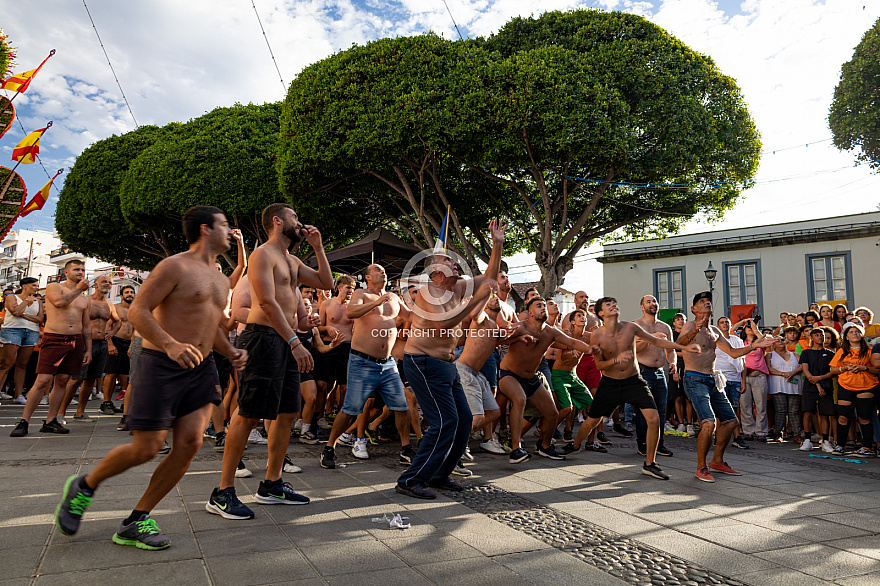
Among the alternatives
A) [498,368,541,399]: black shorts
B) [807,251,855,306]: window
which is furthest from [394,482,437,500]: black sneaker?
[807,251,855,306]: window

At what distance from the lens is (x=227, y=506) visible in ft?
12.4

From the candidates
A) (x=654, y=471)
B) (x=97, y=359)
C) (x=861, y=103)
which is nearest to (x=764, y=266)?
(x=861, y=103)

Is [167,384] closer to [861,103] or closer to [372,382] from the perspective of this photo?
[372,382]

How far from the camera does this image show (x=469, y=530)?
12.3 ft

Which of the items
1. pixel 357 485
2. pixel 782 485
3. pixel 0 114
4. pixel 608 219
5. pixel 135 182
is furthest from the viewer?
pixel 135 182

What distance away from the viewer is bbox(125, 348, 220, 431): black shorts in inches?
124

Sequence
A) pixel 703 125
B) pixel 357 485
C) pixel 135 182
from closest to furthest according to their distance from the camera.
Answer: pixel 357 485, pixel 703 125, pixel 135 182

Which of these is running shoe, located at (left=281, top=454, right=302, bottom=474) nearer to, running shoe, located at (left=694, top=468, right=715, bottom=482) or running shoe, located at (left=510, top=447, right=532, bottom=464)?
running shoe, located at (left=510, top=447, right=532, bottom=464)

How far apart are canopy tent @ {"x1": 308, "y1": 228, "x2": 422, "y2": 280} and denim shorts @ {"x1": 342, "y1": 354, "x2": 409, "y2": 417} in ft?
26.9

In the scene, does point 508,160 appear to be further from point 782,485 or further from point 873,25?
point 873,25

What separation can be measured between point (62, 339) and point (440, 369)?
554cm

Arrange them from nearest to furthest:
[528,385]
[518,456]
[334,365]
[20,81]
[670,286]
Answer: [518,456] < [528,385] < [334,365] < [20,81] < [670,286]

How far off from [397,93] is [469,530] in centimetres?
1342

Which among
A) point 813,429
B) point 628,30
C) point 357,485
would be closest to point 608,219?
point 628,30
